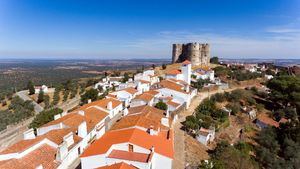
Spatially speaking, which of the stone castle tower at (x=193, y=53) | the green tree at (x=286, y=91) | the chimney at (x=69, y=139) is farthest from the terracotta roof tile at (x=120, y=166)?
the stone castle tower at (x=193, y=53)

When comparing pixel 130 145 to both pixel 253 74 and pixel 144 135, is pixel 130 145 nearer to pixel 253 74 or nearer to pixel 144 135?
pixel 144 135

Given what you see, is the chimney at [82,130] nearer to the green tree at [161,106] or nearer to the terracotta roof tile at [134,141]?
the terracotta roof tile at [134,141]

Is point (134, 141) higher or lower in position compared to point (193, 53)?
Result: lower

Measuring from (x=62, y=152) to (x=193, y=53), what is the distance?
57333mm

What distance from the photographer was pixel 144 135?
21047 millimetres

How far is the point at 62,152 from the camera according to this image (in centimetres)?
2045

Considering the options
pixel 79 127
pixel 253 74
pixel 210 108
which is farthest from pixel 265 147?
pixel 253 74

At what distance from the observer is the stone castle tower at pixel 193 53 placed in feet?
236

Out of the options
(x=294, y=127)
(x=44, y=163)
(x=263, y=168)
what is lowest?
(x=263, y=168)

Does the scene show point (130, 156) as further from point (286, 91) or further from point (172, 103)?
point (286, 91)

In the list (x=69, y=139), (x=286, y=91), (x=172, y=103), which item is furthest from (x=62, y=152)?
(x=286, y=91)

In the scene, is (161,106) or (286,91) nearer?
(161,106)

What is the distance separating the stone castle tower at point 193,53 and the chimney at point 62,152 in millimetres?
55880

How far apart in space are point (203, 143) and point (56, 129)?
1685 centimetres
